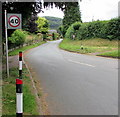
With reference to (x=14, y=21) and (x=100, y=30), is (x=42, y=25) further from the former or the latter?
(x=14, y=21)

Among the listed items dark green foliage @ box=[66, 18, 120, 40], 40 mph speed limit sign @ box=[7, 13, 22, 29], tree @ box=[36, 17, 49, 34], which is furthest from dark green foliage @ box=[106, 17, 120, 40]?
tree @ box=[36, 17, 49, 34]

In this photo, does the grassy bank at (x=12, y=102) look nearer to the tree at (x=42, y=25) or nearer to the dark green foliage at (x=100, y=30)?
the dark green foliage at (x=100, y=30)

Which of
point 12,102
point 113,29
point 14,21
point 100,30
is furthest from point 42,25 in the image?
point 12,102

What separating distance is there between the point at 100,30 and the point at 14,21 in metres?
25.2

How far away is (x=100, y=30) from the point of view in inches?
1194

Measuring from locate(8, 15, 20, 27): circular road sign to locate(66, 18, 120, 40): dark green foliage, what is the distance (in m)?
22.2

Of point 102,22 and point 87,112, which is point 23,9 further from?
point 102,22

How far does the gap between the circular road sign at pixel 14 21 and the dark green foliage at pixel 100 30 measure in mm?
22231

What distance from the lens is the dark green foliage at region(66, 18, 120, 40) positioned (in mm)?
26969

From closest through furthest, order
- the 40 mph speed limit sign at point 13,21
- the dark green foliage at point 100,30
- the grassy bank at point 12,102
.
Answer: the grassy bank at point 12,102, the 40 mph speed limit sign at point 13,21, the dark green foliage at point 100,30

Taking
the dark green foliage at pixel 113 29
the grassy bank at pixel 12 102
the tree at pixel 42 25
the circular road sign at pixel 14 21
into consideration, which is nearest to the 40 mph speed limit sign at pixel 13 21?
the circular road sign at pixel 14 21

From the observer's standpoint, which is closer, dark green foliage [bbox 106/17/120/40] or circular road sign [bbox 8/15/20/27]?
circular road sign [bbox 8/15/20/27]

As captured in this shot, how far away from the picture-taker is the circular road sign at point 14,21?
6806 mm

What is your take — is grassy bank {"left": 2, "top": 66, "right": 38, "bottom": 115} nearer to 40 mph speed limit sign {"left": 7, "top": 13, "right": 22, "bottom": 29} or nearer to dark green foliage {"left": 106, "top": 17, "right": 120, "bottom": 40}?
40 mph speed limit sign {"left": 7, "top": 13, "right": 22, "bottom": 29}
